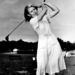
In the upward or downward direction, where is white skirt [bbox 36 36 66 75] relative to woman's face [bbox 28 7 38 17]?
downward

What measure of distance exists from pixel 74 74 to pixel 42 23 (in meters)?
1.12

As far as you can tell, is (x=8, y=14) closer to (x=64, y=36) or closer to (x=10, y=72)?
(x=64, y=36)

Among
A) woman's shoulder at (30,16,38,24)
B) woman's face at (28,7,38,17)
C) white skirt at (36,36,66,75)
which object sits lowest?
white skirt at (36,36,66,75)

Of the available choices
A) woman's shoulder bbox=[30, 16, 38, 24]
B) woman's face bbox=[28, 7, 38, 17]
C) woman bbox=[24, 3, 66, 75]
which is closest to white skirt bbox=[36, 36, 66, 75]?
woman bbox=[24, 3, 66, 75]

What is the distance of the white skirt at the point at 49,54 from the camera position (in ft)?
11.8

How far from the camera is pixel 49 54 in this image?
144 inches

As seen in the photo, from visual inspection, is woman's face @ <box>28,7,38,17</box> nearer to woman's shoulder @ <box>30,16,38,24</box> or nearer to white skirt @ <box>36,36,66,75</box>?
woman's shoulder @ <box>30,16,38,24</box>

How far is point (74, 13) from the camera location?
21.5 ft

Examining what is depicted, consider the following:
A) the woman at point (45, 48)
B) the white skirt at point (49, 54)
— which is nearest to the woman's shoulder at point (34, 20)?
the woman at point (45, 48)

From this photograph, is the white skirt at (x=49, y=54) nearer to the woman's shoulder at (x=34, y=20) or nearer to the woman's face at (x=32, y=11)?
the woman's shoulder at (x=34, y=20)

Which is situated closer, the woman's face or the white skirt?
the white skirt

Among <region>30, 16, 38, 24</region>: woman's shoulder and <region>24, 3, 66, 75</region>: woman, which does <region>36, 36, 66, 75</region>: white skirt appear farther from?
<region>30, 16, 38, 24</region>: woman's shoulder

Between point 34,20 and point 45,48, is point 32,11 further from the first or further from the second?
point 45,48

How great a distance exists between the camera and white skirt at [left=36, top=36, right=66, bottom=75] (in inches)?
142
